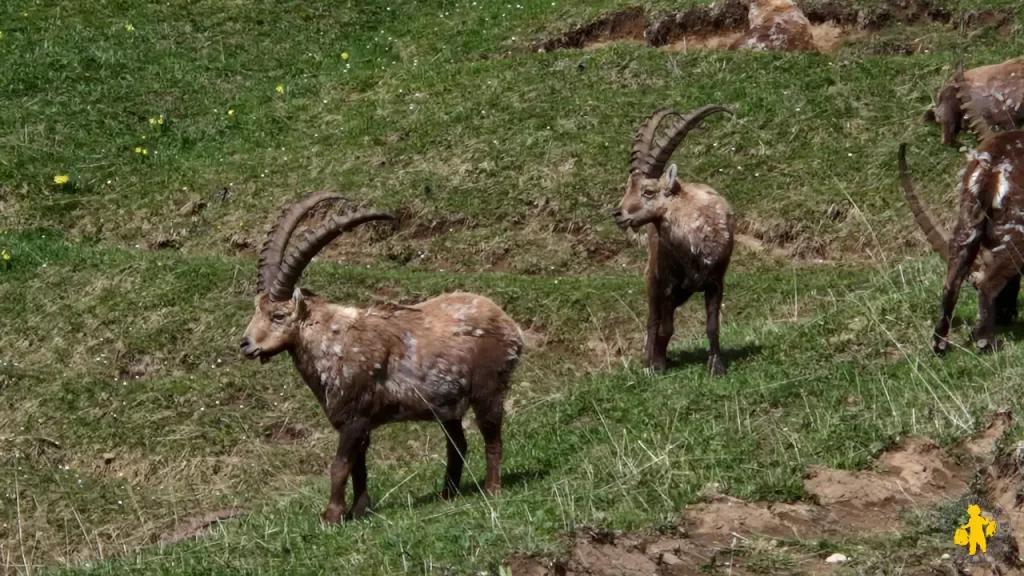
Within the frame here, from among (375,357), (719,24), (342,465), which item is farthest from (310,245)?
(719,24)

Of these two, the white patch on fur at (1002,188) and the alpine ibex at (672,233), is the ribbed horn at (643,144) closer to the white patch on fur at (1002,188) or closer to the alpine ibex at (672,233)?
the alpine ibex at (672,233)

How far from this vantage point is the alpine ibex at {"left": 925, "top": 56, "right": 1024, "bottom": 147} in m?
20.6

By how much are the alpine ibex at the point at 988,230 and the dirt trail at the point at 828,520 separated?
264 centimetres

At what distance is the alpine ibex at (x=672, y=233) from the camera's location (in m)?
14.1

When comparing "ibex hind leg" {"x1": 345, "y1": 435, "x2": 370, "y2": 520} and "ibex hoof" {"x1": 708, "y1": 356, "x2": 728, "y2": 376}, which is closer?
"ibex hind leg" {"x1": 345, "y1": 435, "x2": 370, "y2": 520}

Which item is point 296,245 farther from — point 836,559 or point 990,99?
point 990,99

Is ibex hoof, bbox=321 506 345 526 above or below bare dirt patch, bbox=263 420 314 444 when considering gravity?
above

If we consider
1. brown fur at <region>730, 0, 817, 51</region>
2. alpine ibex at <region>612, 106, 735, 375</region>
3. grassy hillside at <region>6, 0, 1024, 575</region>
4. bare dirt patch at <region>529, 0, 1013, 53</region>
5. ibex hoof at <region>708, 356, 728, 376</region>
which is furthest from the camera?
bare dirt patch at <region>529, 0, 1013, 53</region>

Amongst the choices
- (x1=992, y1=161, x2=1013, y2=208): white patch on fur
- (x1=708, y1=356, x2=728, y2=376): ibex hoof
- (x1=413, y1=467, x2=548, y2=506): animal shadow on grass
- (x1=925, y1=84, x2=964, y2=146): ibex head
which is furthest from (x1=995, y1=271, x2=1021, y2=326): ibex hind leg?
(x1=925, y1=84, x2=964, y2=146): ibex head

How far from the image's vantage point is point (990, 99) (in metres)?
20.9

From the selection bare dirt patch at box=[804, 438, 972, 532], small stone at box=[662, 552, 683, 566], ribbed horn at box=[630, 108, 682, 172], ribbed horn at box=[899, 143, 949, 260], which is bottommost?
bare dirt patch at box=[804, 438, 972, 532]

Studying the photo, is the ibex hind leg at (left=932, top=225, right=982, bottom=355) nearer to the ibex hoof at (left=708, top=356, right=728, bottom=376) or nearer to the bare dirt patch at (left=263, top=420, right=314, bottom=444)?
the ibex hoof at (left=708, top=356, right=728, bottom=376)

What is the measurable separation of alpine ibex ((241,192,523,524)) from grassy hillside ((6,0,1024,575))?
0.57 metres

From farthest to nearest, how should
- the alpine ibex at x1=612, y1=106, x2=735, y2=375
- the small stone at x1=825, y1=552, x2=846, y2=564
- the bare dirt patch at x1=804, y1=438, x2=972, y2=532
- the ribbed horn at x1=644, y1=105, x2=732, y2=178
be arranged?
the ribbed horn at x1=644, y1=105, x2=732, y2=178, the alpine ibex at x1=612, y1=106, x2=735, y2=375, the bare dirt patch at x1=804, y1=438, x2=972, y2=532, the small stone at x1=825, y1=552, x2=846, y2=564
